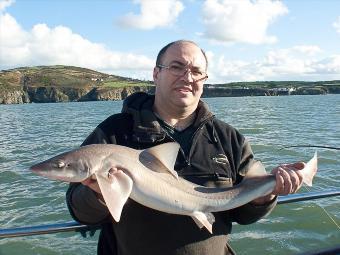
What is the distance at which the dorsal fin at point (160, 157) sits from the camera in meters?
3.36

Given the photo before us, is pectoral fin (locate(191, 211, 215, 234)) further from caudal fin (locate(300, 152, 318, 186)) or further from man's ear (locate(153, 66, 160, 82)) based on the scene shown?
man's ear (locate(153, 66, 160, 82))

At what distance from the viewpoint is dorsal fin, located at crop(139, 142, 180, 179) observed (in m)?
3.36

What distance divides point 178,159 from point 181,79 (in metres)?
0.67

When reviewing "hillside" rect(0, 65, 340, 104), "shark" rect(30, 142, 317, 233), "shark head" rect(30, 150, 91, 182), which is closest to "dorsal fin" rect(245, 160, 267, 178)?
"shark" rect(30, 142, 317, 233)

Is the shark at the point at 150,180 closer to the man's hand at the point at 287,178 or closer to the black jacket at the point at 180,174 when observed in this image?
the man's hand at the point at 287,178

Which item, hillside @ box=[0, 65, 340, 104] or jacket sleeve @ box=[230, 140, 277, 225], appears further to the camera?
hillside @ box=[0, 65, 340, 104]

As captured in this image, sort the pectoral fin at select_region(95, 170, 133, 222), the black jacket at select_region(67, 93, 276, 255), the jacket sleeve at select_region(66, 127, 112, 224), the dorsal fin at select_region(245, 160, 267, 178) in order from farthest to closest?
the dorsal fin at select_region(245, 160, 267, 178), the black jacket at select_region(67, 93, 276, 255), the jacket sleeve at select_region(66, 127, 112, 224), the pectoral fin at select_region(95, 170, 133, 222)

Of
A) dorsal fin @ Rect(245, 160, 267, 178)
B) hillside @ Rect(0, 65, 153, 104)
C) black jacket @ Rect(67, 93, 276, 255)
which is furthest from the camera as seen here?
A: hillside @ Rect(0, 65, 153, 104)

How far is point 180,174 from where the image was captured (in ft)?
12.1

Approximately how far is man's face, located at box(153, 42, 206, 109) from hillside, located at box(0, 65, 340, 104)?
15668 cm

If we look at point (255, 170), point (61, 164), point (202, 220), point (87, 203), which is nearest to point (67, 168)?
point (61, 164)

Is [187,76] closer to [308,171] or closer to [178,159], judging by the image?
[178,159]

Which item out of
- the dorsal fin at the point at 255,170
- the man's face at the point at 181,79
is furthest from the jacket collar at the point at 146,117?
the dorsal fin at the point at 255,170

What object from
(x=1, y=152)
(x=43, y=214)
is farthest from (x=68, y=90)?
(x=43, y=214)
